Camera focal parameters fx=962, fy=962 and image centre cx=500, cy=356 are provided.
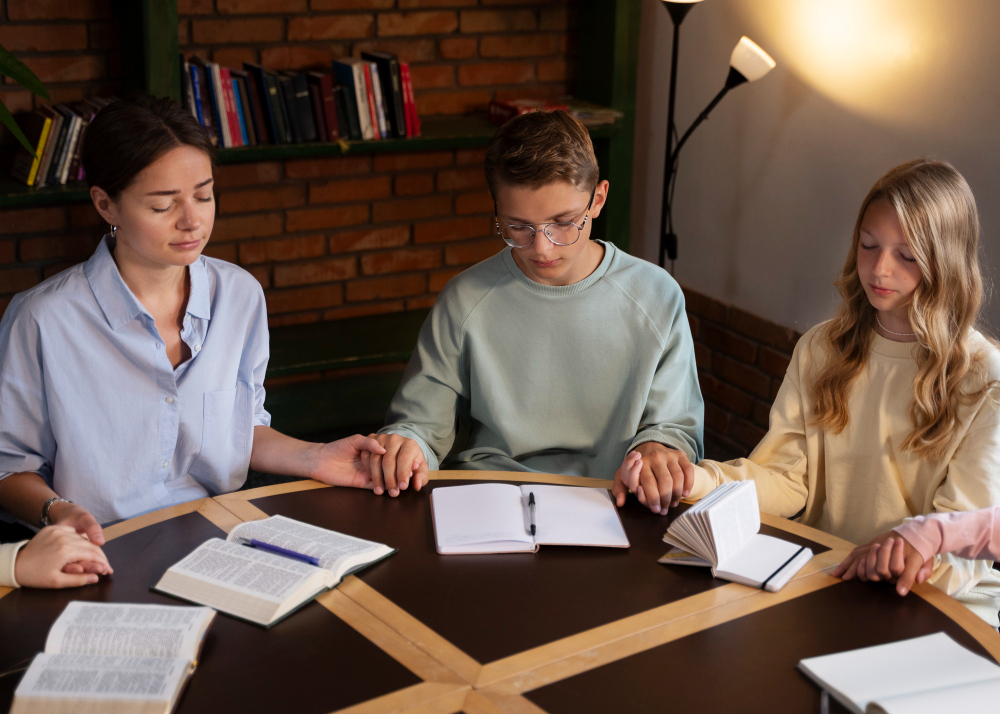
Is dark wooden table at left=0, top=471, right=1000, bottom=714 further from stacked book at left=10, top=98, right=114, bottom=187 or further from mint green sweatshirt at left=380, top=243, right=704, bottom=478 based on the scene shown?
stacked book at left=10, top=98, right=114, bottom=187

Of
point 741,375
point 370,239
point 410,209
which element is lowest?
point 741,375

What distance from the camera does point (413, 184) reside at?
367 cm

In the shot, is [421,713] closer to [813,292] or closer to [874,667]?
[874,667]

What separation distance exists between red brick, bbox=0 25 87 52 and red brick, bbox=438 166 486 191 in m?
1.32

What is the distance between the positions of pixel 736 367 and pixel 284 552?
2.28m

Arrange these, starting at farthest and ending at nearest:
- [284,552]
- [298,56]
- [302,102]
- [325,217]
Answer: [325,217] < [298,56] < [302,102] < [284,552]

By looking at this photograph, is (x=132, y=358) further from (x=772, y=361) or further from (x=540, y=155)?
(x=772, y=361)

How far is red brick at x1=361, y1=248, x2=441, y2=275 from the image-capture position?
368 centimetres

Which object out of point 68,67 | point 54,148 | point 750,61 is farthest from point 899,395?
point 68,67

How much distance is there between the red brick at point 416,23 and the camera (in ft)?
11.2

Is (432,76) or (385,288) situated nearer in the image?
(432,76)

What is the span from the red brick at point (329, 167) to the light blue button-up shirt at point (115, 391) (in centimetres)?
173

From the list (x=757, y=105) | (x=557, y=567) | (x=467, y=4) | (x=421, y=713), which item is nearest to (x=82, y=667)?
(x=421, y=713)

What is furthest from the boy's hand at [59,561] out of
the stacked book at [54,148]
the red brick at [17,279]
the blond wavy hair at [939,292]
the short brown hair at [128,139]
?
the red brick at [17,279]
